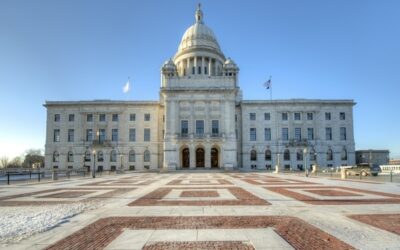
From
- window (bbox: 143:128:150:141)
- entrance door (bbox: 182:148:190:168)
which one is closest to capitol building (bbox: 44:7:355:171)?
window (bbox: 143:128:150:141)

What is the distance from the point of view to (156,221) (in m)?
9.99

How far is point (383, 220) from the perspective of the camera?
1004 centimetres

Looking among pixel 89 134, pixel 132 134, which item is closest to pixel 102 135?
pixel 89 134

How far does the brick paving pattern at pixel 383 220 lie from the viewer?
29.5 feet

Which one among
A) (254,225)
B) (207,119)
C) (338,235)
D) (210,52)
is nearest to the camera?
(338,235)

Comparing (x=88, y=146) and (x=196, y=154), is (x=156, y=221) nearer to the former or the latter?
(x=196, y=154)

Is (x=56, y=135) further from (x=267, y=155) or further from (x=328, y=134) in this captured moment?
(x=328, y=134)

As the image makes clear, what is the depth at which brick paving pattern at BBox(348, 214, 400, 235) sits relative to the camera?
900cm

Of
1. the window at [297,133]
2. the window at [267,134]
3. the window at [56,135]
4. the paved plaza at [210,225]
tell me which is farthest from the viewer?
the window at [56,135]

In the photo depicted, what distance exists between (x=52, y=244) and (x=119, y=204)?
6.43 meters

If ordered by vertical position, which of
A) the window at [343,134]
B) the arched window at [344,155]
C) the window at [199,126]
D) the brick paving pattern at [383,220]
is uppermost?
the window at [199,126]

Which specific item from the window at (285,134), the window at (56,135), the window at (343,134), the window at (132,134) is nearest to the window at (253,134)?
the window at (285,134)

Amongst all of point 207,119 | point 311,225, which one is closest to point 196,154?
point 207,119

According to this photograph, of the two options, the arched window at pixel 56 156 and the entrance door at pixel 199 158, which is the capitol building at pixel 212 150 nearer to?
the arched window at pixel 56 156
